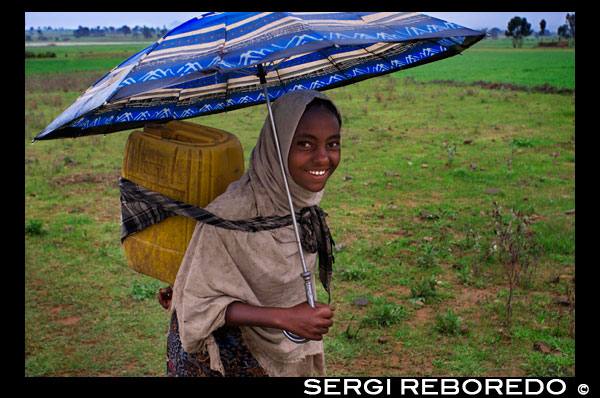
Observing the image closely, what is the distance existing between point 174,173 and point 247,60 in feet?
1.88

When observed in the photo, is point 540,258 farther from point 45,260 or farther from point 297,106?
point 45,260

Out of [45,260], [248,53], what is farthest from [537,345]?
[45,260]

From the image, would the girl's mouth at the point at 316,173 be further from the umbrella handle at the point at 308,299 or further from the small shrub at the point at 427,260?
the small shrub at the point at 427,260

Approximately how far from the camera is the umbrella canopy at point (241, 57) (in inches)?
66.2

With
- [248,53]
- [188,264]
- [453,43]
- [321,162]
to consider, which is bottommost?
[188,264]

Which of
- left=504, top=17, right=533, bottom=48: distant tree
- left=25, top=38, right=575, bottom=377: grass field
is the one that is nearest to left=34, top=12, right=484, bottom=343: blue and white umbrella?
left=25, top=38, right=575, bottom=377: grass field

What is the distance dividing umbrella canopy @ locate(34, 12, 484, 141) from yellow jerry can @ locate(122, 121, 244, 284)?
0.68 feet

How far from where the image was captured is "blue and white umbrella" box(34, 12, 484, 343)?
1.68 metres

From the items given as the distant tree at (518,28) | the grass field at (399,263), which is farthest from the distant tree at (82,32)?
the grass field at (399,263)

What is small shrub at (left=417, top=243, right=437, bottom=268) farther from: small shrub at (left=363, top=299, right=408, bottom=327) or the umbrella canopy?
the umbrella canopy

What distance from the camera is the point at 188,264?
197 cm

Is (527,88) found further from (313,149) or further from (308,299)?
(308,299)

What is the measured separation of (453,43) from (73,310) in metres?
4.21

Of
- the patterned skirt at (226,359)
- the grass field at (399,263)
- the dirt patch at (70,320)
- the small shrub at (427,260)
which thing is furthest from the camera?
the small shrub at (427,260)
